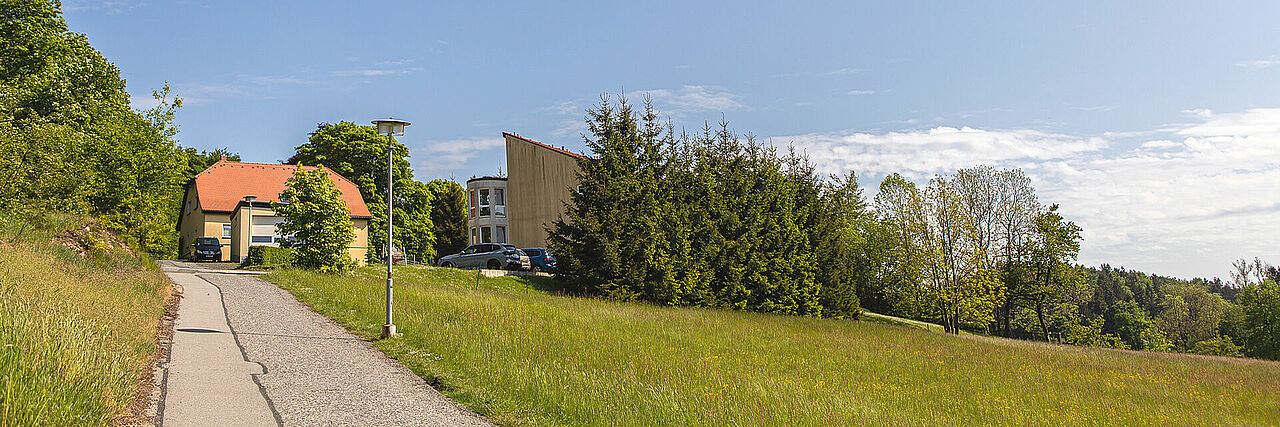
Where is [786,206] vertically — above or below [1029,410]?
above

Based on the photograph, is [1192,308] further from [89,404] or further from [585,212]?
[89,404]

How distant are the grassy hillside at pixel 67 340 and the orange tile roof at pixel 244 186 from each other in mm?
34077

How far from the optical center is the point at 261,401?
26.6 feet

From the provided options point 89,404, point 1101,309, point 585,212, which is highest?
point 585,212

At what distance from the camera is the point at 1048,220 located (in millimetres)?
44531

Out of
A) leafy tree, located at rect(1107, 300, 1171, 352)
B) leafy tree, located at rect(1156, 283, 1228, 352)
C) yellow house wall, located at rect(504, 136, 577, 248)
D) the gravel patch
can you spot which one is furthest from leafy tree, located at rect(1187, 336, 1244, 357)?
the gravel patch

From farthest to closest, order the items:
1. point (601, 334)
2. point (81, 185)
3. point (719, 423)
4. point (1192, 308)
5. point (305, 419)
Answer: point (1192, 308) < point (81, 185) < point (601, 334) < point (719, 423) < point (305, 419)

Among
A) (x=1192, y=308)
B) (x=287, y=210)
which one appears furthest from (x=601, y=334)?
(x=1192, y=308)

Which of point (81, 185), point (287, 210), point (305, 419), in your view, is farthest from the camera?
point (287, 210)

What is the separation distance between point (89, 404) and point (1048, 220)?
156ft

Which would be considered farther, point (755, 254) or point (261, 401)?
point (755, 254)

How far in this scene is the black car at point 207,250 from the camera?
140 ft

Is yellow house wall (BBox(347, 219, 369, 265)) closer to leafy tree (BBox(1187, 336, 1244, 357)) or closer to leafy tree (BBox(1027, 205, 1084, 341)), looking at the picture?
leafy tree (BBox(1027, 205, 1084, 341))

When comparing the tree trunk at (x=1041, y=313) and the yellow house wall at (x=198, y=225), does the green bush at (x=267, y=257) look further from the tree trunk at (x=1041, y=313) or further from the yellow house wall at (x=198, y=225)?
the tree trunk at (x=1041, y=313)
